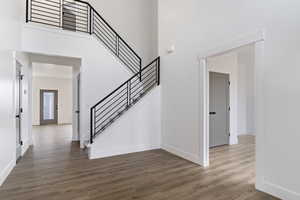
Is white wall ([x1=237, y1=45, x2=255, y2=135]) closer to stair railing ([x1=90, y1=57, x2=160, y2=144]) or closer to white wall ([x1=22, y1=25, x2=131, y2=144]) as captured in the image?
stair railing ([x1=90, y1=57, x2=160, y2=144])

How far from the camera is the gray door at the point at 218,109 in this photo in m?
5.01

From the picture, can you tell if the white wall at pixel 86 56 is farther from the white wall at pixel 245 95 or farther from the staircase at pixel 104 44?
the white wall at pixel 245 95

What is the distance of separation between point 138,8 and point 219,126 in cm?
522

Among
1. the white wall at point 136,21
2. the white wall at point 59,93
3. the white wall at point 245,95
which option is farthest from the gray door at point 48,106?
the white wall at point 245,95

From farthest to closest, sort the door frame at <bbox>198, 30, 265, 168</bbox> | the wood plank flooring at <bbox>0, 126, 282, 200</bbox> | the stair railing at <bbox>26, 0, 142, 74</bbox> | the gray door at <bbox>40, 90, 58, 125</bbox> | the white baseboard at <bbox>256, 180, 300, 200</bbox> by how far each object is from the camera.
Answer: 1. the gray door at <bbox>40, 90, 58, 125</bbox>
2. the stair railing at <bbox>26, 0, 142, 74</bbox>
3. the door frame at <bbox>198, 30, 265, 168</bbox>
4. the wood plank flooring at <bbox>0, 126, 282, 200</bbox>
5. the white baseboard at <bbox>256, 180, 300, 200</bbox>

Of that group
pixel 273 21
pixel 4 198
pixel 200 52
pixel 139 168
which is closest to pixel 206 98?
pixel 200 52

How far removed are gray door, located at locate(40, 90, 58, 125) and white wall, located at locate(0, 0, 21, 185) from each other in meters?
7.77

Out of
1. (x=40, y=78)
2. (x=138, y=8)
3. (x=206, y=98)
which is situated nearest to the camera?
(x=206, y=98)

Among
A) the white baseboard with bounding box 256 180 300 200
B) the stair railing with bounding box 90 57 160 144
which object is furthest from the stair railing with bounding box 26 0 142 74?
the white baseboard with bounding box 256 180 300 200

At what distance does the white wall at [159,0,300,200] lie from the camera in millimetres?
2232

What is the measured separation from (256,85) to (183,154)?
2.23 meters

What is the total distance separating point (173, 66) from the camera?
4.45m

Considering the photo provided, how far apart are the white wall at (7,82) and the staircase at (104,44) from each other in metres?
1.10

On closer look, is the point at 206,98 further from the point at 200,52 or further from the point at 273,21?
the point at 273,21
